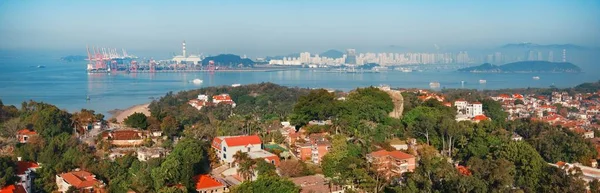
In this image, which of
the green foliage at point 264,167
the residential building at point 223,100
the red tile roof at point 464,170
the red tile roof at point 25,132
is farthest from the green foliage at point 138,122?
the residential building at point 223,100

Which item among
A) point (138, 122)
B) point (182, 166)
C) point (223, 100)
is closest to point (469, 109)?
point (223, 100)

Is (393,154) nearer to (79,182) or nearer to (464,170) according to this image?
(464,170)

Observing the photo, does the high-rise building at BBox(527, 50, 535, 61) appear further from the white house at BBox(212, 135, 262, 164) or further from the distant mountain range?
the white house at BBox(212, 135, 262, 164)

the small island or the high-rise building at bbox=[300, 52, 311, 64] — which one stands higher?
the high-rise building at bbox=[300, 52, 311, 64]

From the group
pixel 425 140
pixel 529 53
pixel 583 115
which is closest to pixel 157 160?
pixel 425 140

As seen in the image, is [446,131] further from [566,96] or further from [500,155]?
[566,96]

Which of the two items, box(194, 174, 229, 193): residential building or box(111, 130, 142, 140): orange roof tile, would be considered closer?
box(194, 174, 229, 193): residential building

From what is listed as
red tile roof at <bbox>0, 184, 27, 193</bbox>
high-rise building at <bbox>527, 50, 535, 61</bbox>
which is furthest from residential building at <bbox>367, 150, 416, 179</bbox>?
high-rise building at <bbox>527, 50, 535, 61</bbox>
